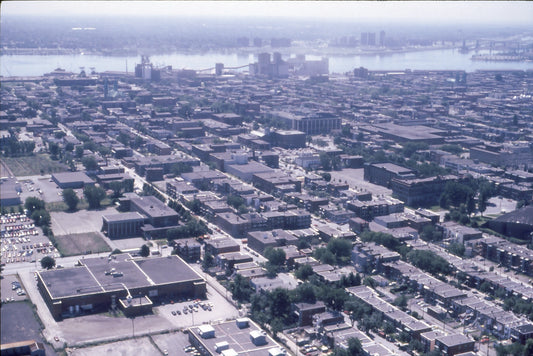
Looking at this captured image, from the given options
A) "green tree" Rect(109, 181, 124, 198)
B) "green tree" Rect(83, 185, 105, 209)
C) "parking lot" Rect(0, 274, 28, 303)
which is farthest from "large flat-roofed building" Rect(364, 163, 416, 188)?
"parking lot" Rect(0, 274, 28, 303)

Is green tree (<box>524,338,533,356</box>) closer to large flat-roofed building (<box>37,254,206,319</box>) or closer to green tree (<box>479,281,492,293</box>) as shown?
green tree (<box>479,281,492,293</box>)

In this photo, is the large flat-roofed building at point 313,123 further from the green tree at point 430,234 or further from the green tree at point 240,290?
the green tree at point 240,290

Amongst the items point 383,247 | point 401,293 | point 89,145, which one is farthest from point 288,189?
point 89,145

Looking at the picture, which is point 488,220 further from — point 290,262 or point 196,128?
point 196,128

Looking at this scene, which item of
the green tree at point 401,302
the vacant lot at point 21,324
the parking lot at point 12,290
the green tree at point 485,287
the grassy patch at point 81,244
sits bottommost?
the green tree at point 485,287

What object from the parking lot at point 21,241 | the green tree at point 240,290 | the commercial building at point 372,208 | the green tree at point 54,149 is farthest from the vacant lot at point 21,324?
the green tree at point 54,149

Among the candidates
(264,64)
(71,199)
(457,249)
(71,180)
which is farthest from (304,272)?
(264,64)
